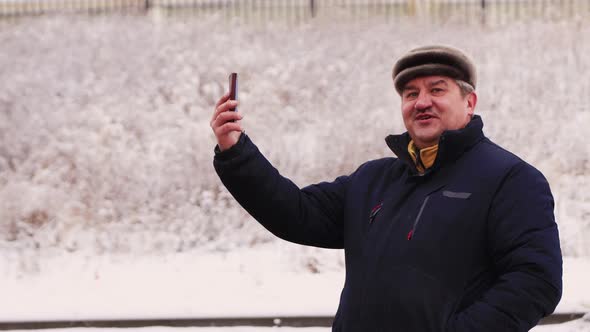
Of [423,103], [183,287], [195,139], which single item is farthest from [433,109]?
[195,139]

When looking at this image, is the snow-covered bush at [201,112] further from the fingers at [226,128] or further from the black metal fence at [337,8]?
the fingers at [226,128]

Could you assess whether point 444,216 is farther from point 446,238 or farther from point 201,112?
point 201,112

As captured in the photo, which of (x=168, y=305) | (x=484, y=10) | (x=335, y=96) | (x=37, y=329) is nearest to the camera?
(x=37, y=329)

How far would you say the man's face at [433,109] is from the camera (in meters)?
2.27

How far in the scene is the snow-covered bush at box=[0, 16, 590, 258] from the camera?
9289 millimetres

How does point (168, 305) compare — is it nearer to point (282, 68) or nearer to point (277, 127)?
point (277, 127)

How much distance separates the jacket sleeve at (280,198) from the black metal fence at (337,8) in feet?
44.1

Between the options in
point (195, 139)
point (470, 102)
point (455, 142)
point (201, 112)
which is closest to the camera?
point (455, 142)

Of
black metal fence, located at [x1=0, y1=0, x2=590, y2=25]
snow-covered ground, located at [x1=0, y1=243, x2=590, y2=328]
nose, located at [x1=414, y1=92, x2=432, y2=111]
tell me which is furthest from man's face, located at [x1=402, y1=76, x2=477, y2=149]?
black metal fence, located at [x1=0, y1=0, x2=590, y2=25]

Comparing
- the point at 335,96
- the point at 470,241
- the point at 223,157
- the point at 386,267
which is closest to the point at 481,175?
the point at 470,241

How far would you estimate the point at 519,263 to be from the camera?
1.92 meters

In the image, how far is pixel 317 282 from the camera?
727 cm

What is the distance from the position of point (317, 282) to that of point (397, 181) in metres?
5.08

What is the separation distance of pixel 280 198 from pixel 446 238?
62 cm
